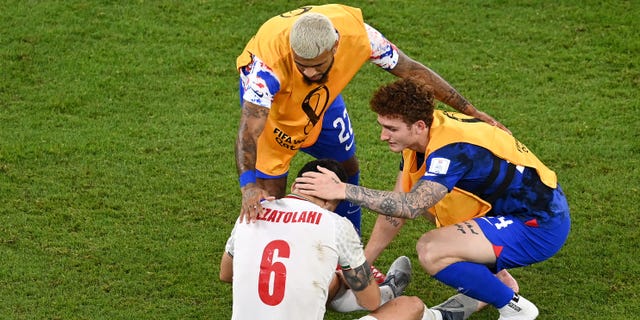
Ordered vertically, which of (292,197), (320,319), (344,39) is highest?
(344,39)

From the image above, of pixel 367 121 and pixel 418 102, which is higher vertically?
pixel 418 102

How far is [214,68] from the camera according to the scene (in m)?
10.3

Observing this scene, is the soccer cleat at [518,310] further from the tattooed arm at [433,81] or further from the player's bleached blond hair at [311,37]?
the player's bleached blond hair at [311,37]

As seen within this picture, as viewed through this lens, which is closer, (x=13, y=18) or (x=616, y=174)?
(x=616, y=174)

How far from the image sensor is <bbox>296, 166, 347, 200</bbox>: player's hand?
578cm

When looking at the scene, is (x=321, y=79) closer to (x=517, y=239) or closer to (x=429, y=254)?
(x=429, y=254)

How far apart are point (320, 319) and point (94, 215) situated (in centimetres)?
291

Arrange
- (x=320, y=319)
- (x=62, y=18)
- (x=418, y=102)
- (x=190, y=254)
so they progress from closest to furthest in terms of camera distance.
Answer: (x=320, y=319), (x=418, y=102), (x=190, y=254), (x=62, y=18)

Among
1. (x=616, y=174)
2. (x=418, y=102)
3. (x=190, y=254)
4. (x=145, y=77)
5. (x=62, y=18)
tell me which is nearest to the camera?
(x=418, y=102)

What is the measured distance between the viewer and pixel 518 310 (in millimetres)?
6578

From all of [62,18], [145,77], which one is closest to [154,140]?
[145,77]

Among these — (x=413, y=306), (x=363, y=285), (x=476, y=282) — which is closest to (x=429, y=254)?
(x=476, y=282)

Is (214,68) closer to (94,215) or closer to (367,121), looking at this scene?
(367,121)

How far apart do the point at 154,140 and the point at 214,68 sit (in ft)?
4.54
